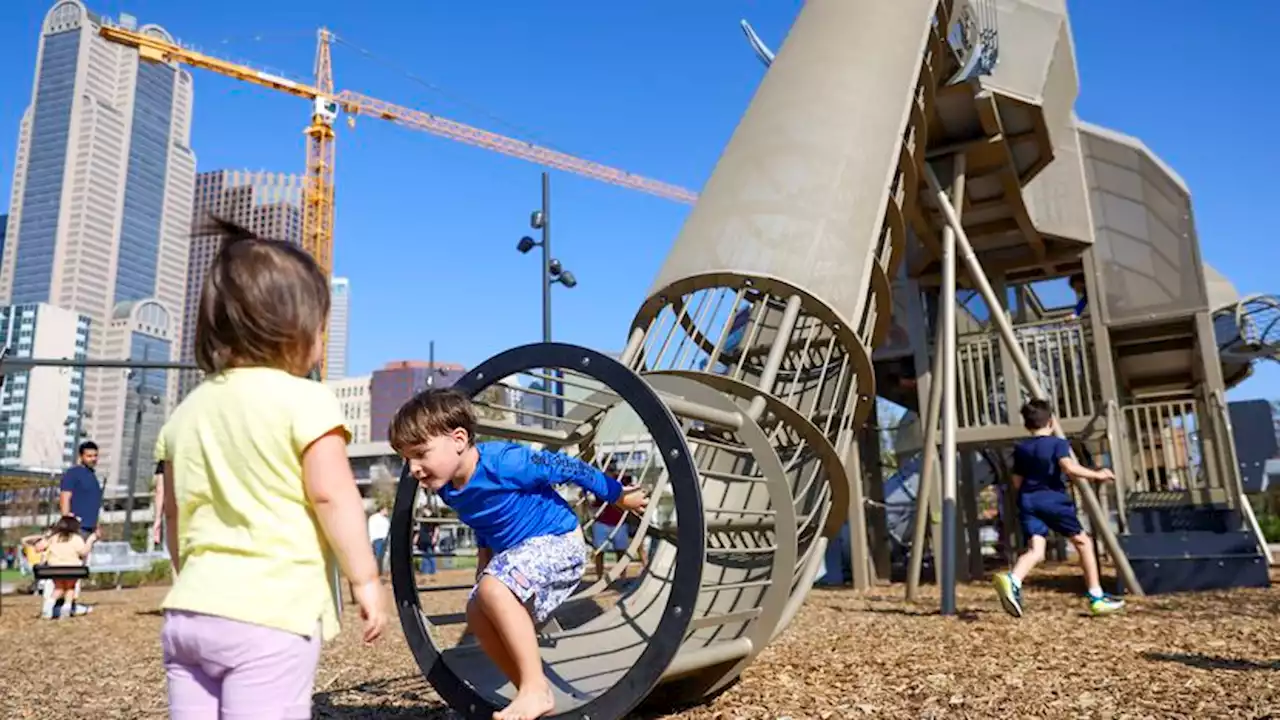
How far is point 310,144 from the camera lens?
66750 millimetres

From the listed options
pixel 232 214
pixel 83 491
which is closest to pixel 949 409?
pixel 232 214

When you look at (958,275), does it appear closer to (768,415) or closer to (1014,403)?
(1014,403)

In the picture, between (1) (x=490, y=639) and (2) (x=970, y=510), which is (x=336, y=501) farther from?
(2) (x=970, y=510)

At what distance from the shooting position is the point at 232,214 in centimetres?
246

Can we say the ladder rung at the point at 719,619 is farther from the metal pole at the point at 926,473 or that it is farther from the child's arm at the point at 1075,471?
the metal pole at the point at 926,473

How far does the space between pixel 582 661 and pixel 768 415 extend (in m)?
1.67

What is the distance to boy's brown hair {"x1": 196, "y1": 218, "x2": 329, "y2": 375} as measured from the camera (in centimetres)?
195

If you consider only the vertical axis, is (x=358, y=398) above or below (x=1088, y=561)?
above

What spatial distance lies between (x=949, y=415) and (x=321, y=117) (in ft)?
223

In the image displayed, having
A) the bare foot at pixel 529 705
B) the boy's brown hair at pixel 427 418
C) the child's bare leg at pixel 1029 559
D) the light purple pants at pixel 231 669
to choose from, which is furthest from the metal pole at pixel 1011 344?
the light purple pants at pixel 231 669

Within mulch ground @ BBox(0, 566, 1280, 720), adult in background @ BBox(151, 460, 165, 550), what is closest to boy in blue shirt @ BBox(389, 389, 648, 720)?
adult in background @ BBox(151, 460, 165, 550)

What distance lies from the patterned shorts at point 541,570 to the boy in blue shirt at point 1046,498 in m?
4.35

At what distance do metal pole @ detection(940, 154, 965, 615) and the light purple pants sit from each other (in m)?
6.43

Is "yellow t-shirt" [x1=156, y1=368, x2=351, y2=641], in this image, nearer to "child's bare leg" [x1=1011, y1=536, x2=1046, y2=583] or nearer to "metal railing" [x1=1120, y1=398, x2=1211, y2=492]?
"child's bare leg" [x1=1011, y1=536, x2=1046, y2=583]
